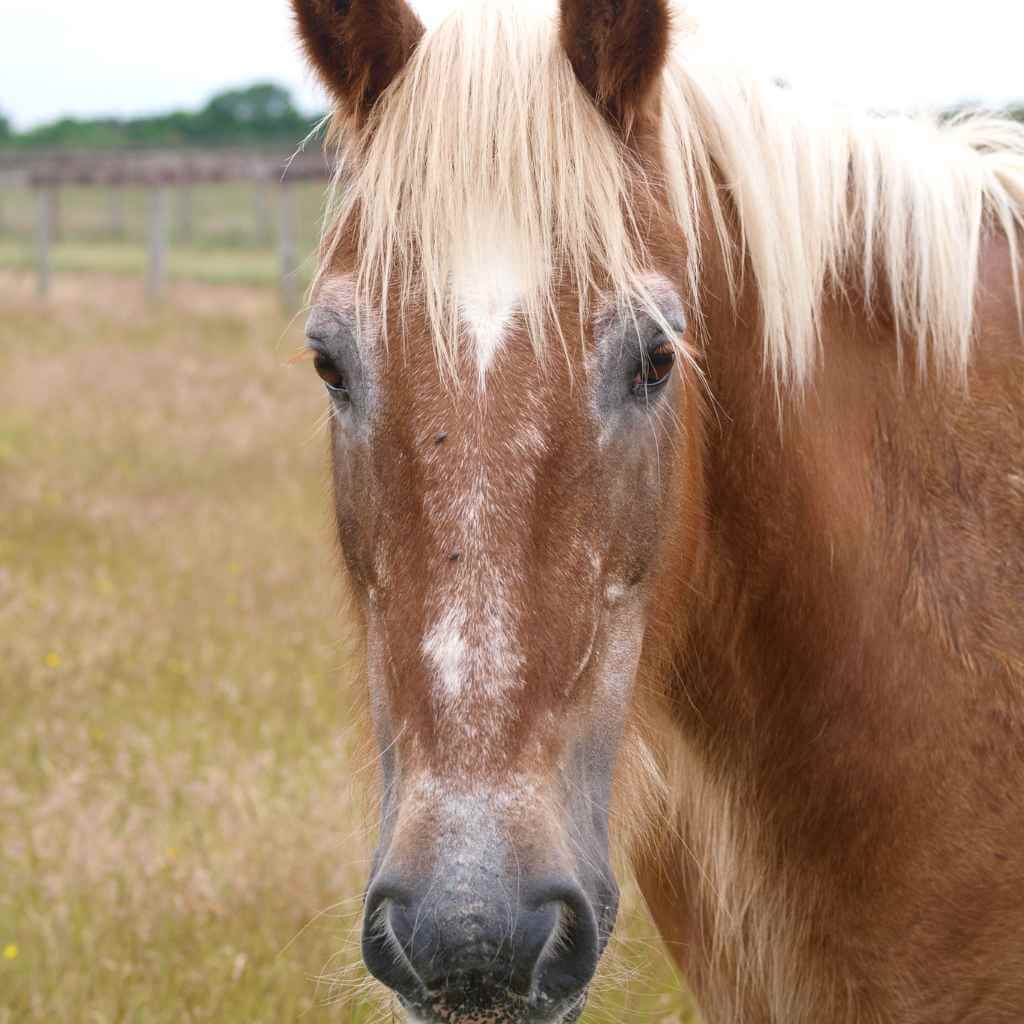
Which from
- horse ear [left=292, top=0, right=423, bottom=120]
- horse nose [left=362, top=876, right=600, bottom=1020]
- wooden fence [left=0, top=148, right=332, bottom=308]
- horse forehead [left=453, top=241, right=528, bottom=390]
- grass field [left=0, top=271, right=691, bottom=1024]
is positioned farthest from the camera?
wooden fence [left=0, top=148, right=332, bottom=308]

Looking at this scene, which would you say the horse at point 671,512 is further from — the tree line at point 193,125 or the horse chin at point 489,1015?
the tree line at point 193,125

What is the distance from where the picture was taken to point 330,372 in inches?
84.7

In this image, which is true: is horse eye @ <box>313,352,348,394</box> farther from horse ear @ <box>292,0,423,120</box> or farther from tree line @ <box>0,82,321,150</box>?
tree line @ <box>0,82,321,150</box>

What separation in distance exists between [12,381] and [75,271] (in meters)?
15.0

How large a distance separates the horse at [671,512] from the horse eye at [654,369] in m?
0.01

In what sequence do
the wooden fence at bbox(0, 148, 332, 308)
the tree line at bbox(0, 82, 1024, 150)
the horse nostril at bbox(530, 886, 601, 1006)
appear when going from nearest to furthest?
the horse nostril at bbox(530, 886, 601, 1006), the wooden fence at bbox(0, 148, 332, 308), the tree line at bbox(0, 82, 1024, 150)

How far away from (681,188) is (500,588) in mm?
828

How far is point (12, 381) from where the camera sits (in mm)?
12766

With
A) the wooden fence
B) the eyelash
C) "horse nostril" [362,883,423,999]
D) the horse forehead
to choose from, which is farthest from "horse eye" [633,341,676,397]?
the wooden fence

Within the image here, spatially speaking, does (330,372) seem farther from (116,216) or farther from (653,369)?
(116,216)

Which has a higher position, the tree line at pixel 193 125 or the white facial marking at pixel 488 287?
the white facial marking at pixel 488 287

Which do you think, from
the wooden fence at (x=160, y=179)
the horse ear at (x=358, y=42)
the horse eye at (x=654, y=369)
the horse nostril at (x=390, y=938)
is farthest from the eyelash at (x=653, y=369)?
the wooden fence at (x=160, y=179)

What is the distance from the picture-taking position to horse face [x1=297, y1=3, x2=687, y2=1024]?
1721 mm

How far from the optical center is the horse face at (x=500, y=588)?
172 centimetres
